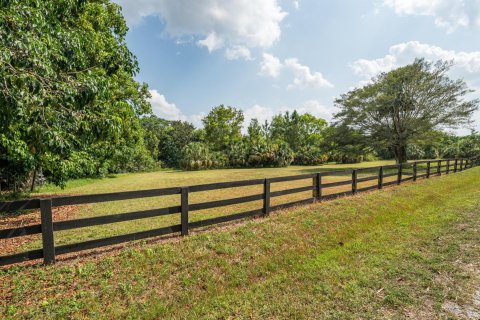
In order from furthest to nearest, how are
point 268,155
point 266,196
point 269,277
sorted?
point 268,155, point 266,196, point 269,277

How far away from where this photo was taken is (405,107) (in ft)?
85.2

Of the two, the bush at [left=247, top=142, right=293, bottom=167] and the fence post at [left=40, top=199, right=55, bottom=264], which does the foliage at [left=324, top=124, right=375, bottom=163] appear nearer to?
the bush at [left=247, top=142, right=293, bottom=167]

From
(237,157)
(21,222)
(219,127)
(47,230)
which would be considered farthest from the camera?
(219,127)

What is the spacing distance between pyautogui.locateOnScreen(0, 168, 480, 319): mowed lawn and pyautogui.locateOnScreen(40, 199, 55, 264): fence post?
169 millimetres

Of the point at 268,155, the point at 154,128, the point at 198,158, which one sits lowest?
the point at 198,158

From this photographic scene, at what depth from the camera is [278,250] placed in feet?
16.5

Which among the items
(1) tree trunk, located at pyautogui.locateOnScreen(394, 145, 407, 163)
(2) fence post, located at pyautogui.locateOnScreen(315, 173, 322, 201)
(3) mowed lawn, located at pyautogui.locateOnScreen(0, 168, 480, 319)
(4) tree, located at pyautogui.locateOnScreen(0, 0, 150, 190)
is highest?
(4) tree, located at pyautogui.locateOnScreen(0, 0, 150, 190)

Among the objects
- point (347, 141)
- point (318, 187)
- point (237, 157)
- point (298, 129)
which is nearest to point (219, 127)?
point (237, 157)

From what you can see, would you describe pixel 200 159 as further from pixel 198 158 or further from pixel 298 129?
pixel 298 129

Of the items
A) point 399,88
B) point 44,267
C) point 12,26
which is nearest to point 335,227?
point 44,267

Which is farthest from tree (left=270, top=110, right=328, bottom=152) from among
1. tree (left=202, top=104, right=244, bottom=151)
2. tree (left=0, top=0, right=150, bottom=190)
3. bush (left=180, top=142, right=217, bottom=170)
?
tree (left=0, top=0, right=150, bottom=190)

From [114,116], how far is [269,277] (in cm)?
486

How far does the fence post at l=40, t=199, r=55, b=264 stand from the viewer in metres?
3.85

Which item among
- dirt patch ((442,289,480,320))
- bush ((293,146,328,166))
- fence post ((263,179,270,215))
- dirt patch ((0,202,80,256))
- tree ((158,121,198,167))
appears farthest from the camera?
tree ((158,121,198,167))
